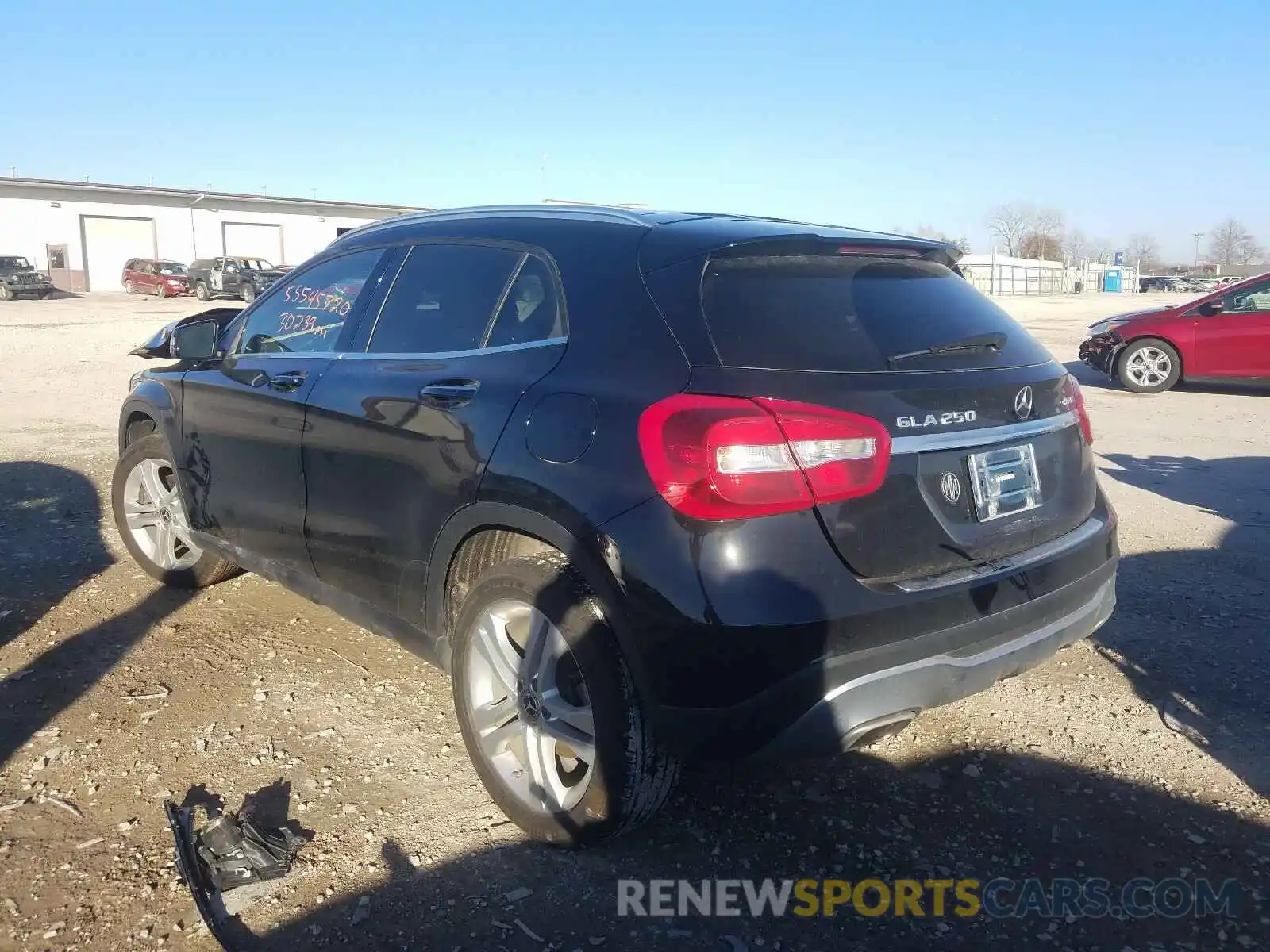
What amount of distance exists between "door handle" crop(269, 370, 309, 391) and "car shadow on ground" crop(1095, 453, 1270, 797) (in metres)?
3.36

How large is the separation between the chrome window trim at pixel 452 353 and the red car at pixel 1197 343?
11.5 meters

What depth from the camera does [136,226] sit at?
5016 centimetres

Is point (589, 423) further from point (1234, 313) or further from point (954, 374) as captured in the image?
point (1234, 313)

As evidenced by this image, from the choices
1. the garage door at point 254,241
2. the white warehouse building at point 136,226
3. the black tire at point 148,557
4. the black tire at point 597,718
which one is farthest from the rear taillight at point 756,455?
the garage door at point 254,241

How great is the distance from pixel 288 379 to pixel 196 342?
87 cm

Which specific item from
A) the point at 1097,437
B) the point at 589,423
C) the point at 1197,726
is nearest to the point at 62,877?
the point at 589,423

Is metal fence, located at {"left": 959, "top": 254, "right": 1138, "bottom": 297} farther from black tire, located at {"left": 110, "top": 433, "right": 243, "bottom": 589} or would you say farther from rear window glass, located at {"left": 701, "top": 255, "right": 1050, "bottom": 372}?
rear window glass, located at {"left": 701, "top": 255, "right": 1050, "bottom": 372}

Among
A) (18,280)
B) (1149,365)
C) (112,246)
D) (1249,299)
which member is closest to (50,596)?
(1149,365)

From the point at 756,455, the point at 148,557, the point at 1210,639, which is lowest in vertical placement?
the point at 1210,639

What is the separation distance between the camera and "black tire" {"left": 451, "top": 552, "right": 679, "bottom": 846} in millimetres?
2611

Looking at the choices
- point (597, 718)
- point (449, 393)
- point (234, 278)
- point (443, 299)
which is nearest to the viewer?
point (597, 718)

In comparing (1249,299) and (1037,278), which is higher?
(1037,278)

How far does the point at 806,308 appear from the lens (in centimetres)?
280

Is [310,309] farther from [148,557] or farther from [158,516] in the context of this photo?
[148,557]
